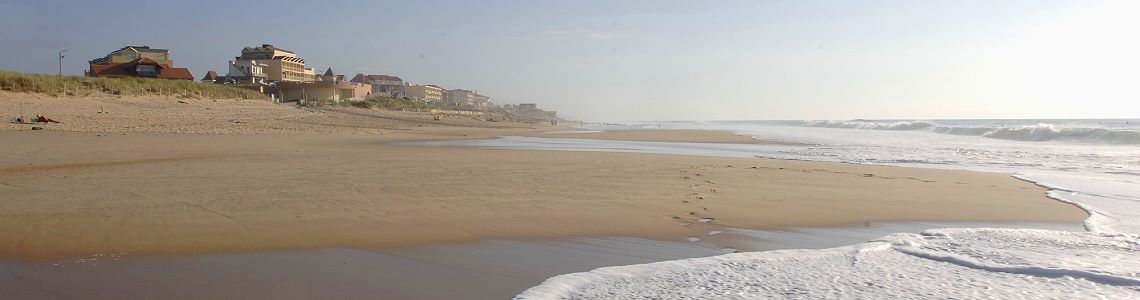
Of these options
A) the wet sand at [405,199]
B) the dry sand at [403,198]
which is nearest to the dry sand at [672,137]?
the dry sand at [403,198]

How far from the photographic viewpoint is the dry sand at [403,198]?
17.9ft

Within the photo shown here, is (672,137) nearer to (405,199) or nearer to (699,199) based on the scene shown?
(699,199)

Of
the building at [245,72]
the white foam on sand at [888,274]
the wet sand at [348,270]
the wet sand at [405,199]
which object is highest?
the building at [245,72]

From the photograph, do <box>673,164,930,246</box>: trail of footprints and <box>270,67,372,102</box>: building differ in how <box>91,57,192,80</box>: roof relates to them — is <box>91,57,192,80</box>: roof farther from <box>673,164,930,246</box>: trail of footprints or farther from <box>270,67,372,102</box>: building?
<box>673,164,930,246</box>: trail of footprints

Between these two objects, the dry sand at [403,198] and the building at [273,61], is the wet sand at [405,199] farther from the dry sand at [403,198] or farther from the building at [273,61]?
the building at [273,61]

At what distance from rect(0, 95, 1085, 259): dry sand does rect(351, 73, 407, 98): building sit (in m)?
93.8

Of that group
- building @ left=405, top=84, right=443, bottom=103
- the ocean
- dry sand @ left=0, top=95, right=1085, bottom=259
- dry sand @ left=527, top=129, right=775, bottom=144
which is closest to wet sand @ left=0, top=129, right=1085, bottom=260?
dry sand @ left=0, top=95, right=1085, bottom=259

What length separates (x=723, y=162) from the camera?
1439cm

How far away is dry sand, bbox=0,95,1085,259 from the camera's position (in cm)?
545

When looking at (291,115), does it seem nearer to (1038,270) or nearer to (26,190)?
(26,190)

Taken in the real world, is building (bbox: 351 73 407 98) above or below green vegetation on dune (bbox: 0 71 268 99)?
above

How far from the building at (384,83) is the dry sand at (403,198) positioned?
93.8 m

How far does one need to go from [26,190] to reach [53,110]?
16.1 metres

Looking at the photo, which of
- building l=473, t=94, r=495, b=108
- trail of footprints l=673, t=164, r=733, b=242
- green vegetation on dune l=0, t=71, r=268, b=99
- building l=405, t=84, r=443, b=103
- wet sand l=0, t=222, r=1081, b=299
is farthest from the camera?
building l=473, t=94, r=495, b=108
